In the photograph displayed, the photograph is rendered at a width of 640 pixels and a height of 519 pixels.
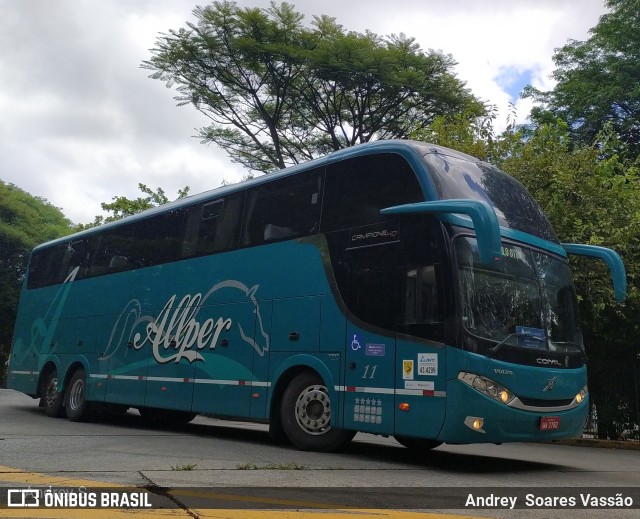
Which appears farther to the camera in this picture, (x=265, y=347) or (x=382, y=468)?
(x=265, y=347)

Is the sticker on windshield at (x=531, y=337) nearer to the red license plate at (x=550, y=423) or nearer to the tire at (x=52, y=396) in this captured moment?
the red license plate at (x=550, y=423)

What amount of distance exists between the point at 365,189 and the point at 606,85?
2078cm

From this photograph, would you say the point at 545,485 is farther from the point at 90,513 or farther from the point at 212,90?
the point at 212,90

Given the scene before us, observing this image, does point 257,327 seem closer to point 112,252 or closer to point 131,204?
point 112,252

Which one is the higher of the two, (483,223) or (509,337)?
(483,223)

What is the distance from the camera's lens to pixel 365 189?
396 inches

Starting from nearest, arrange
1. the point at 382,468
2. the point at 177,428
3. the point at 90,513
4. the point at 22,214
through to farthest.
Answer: the point at 90,513, the point at 382,468, the point at 177,428, the point at 22,214

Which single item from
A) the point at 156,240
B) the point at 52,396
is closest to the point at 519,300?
the point at 156,240

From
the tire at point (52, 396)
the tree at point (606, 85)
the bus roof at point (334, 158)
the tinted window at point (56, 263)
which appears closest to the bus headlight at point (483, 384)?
the bus roof at point (334, 158)

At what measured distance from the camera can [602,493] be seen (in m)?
7.13

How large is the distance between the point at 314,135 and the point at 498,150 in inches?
366

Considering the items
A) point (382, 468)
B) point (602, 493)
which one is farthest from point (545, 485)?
point (382, 468)

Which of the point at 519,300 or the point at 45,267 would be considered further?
the point at 45,267

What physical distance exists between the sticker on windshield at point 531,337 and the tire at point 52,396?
36.3 ft
